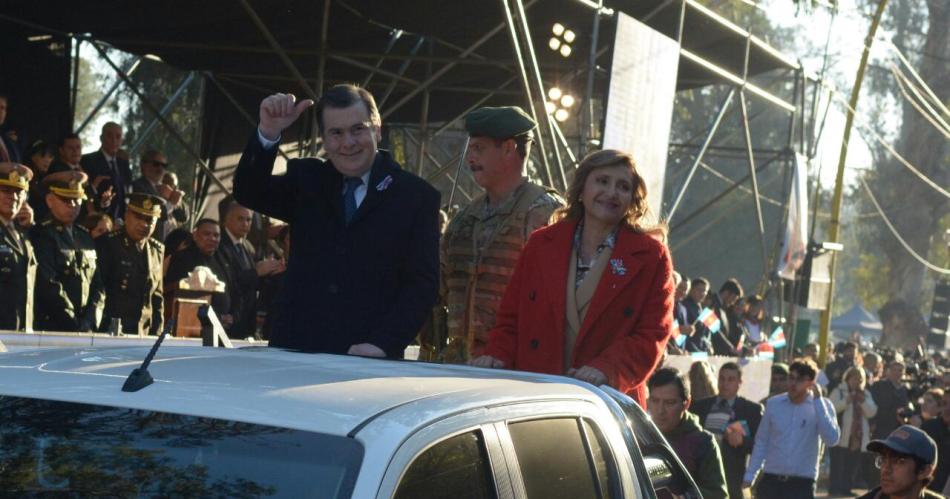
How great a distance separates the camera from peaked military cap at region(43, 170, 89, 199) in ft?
31.2

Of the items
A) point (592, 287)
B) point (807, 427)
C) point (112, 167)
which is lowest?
point (807, 427)

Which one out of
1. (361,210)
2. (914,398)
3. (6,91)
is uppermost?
(6,91)

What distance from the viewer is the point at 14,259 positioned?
8.52 meters

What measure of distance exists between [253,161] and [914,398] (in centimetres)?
1949

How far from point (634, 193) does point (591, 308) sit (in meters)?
0.46

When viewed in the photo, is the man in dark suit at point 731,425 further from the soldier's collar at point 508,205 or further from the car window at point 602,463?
the car window at point 602,463

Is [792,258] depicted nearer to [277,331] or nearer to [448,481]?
[277,331]

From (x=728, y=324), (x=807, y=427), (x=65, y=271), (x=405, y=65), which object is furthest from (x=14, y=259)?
(x=728, y=324)

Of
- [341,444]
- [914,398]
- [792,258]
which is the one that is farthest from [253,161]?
[914,398]

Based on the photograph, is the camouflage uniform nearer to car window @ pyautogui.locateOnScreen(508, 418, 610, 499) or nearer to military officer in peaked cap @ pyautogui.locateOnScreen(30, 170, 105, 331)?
car window @ pyautogui.locateOnScreen(508, 418, 610, 499)

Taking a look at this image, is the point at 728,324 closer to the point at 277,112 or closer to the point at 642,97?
the point at 642,97

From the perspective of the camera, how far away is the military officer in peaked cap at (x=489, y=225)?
607cm

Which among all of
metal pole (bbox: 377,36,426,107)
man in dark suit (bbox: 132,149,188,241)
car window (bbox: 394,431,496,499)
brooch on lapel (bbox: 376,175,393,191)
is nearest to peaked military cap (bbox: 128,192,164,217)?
man in dark suit (bbox: 132,149,188,241)

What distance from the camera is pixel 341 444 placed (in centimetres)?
290
